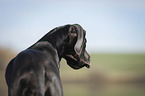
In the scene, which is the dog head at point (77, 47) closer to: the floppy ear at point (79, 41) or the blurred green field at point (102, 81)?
the floppy ear at point (79, 41)

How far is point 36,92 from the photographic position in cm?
285

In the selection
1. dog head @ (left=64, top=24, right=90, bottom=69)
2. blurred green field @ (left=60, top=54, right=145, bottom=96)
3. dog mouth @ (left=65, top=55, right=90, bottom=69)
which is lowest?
blurred green field @ (left=60, top=54, right=145, bottom=96)

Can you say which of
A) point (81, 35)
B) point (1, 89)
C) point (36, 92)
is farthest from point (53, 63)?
point (1, 89)

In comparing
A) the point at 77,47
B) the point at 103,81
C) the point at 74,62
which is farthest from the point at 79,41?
the point at 103,81

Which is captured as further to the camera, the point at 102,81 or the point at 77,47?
the point at 102,81

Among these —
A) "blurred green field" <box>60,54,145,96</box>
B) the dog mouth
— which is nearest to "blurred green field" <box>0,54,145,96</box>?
"blurred green field" <box>60,54,145,96</box>

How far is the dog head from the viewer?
149 inches

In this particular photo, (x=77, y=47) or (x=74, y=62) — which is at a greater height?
(x=77, y=47)

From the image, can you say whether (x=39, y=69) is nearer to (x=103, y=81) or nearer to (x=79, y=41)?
(x=79, y=41)

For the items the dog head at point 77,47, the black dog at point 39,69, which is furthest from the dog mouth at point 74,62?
the black dog at point 39,69

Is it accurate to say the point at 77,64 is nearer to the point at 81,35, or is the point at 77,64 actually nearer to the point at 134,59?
the point at 81,35

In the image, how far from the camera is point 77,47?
3.75 meters

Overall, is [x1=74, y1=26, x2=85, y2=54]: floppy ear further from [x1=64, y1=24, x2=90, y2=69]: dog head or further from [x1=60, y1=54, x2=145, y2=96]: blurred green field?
[x1=60, y1=54, x2=145, y2=96]: blurred green field

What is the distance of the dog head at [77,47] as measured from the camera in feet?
12.4
